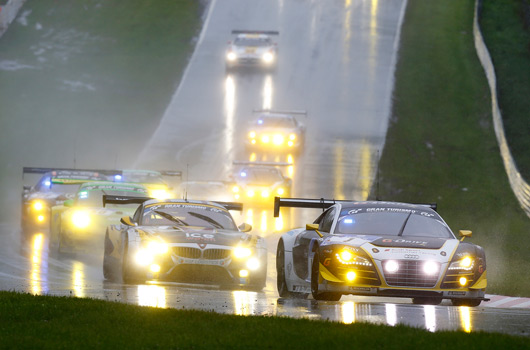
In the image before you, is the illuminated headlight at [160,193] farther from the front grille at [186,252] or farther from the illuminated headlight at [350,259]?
the illuminated headlight at [350,259]

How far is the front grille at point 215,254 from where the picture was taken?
47.3 ft

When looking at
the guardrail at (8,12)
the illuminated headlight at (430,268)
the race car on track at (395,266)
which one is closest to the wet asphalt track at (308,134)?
the race car on track at (395,266)

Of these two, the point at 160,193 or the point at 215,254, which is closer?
the point at 215,254

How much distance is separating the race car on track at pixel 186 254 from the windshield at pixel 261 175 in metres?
17.4

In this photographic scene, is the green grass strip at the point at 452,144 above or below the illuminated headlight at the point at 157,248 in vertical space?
above

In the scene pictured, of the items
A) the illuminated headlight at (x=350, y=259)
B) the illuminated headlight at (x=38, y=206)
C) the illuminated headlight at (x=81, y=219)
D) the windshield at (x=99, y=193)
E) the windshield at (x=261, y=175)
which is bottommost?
the illuminated headlight at (x=350, y=259)

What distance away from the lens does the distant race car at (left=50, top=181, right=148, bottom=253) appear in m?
19.2

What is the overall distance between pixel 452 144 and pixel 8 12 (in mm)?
27381

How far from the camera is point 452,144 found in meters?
39.8

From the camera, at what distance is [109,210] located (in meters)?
19.5

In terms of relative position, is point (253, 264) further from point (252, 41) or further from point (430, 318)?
point (252, 41)

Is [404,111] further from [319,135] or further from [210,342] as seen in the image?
[210,342]

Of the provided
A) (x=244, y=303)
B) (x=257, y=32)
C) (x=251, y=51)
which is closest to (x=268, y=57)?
(x=251, y=51)

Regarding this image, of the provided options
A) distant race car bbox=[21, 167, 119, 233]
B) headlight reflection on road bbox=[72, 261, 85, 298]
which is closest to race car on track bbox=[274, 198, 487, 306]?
Result: headlight reflection on road bbox=[72, 261, 85, 298]
